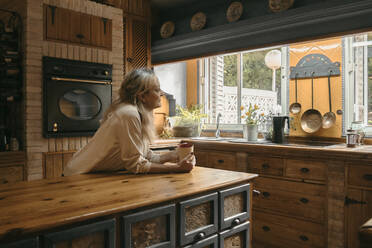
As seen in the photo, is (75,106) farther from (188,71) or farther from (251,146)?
(188,71)

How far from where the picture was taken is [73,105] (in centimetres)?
332

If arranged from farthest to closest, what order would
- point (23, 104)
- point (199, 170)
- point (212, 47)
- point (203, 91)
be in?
point (203, 91) → point (212, 47) → point (23, 104) → point (199, 170)

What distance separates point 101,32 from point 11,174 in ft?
5.91

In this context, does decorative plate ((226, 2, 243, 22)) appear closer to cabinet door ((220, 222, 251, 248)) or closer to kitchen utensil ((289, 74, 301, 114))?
kitchen utensil ((289, 74, 301, 114))

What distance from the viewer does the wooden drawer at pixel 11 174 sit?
9.23ft

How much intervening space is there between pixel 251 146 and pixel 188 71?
2.26 meters

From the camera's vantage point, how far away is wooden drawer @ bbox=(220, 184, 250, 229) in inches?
58.1

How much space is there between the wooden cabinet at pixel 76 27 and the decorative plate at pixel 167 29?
1.18 meters

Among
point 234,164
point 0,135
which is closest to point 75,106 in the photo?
point 0,135

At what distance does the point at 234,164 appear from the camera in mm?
3387

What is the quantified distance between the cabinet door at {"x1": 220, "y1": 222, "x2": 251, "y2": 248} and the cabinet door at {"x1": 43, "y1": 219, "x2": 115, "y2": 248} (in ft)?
1.96

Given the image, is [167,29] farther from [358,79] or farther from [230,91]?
[358,79]

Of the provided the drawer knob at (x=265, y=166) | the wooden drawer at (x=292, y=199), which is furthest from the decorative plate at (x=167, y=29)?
the wooden drawer at (x=292, y=199)

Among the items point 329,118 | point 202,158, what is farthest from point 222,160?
point 329,118
